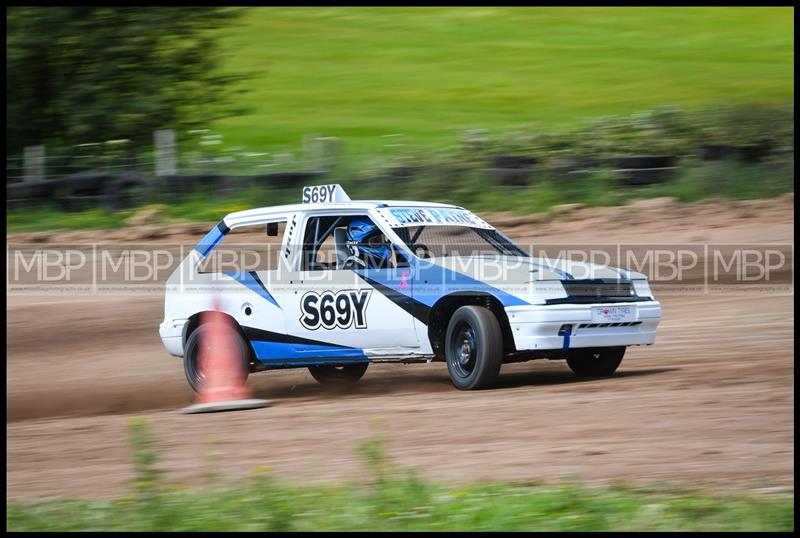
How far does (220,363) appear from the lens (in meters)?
10.7

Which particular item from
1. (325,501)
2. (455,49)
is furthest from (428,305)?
(455,49)

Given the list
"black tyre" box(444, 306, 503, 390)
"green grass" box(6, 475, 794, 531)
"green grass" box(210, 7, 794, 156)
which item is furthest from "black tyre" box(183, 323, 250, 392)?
"green grass" box(210, 7, 794, 156)

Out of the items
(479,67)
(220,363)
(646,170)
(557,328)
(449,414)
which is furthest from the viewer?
(479,67)

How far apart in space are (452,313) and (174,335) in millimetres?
2885

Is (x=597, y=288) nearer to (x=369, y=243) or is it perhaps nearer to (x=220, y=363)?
(x=369, y=243)

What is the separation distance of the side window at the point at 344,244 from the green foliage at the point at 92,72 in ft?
46.5

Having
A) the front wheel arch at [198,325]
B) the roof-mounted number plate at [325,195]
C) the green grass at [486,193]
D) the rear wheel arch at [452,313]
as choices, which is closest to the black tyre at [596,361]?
the rear wheel arch at [452,313]

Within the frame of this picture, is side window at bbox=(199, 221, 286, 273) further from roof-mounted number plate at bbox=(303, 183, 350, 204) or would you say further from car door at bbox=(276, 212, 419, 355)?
car door at bbox=(276, 212, 419, 355)

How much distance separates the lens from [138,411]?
10.3 m

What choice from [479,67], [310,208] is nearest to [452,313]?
[310,208]

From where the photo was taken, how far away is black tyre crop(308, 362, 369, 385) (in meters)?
11.7

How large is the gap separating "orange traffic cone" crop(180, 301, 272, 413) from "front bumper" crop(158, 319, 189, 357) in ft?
0.97

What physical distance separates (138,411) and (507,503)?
525cm

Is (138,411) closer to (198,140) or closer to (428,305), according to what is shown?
(428,305)
